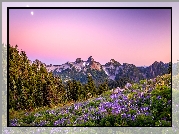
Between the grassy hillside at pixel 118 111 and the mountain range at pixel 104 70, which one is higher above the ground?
the mountain range at pixel 104 70

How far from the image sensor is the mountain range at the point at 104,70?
5562mm

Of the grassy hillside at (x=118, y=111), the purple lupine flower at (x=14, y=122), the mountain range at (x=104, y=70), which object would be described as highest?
the mountain range at (x=104, y=70)

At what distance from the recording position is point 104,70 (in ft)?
18.4

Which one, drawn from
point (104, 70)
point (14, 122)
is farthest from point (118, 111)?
point (14, 122)

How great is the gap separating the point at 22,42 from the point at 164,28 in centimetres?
157

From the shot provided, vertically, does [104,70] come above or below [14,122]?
above

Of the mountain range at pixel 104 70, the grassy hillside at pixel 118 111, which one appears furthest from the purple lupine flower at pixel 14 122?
the mountain range at pixel 104 70

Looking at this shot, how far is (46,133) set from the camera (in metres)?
5.59

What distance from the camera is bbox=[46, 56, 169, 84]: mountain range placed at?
5562mm

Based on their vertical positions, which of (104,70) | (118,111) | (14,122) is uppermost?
(104,70)

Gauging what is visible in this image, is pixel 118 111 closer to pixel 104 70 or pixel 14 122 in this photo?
pixel 104 70

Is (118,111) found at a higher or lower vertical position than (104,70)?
lower

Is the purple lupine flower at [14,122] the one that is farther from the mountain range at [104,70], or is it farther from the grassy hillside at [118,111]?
the mountain range at [104,70]

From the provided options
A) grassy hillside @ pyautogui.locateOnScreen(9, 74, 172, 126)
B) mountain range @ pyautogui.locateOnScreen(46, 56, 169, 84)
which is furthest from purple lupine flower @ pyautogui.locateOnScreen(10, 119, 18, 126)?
mountain range @ pyautogui.locateOnScreen(46, 56, 169, 84)
